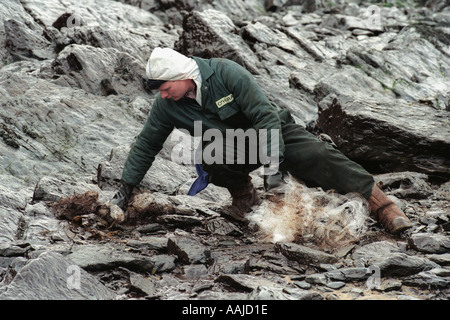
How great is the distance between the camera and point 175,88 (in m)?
6.48

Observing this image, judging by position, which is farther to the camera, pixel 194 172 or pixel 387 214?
pixel 194 172

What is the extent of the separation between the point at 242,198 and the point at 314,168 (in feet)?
3.98

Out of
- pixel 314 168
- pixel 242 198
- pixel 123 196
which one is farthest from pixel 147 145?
pixel 314 168

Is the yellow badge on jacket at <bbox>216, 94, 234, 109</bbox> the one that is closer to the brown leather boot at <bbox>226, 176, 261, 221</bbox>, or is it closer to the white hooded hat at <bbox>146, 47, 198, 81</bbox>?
the white hooded hat at <bbox>146, 47, 198, 81</bbox>

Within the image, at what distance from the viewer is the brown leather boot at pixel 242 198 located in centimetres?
732

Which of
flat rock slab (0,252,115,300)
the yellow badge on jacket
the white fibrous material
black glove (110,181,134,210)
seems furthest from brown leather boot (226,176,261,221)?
flat rock slab (0,252,115,300)

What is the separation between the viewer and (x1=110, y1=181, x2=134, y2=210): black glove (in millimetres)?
7117

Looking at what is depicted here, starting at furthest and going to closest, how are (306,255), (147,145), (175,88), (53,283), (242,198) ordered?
(242,198), (147,145), (175,88), (306,255), (53,283)

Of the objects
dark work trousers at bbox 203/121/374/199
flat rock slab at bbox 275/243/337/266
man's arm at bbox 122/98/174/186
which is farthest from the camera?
man's arm at bbox 122/98/174/186

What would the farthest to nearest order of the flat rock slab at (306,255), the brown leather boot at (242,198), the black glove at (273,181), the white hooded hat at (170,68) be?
the brown leather boot at (242,198), the white hooded hat at (170,68), the black glove at (273,181), the flat rock slab at (306,255)

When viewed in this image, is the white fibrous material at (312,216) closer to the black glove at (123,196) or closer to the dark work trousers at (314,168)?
the dark work trousers at (314,168)

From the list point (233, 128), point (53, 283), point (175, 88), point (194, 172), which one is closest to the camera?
point (53, 283)

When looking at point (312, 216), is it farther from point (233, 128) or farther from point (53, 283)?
point (53, 283)

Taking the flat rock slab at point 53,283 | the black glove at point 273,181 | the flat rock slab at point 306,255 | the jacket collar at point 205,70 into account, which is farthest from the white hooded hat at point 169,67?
the flat rock slab at point 53,283
